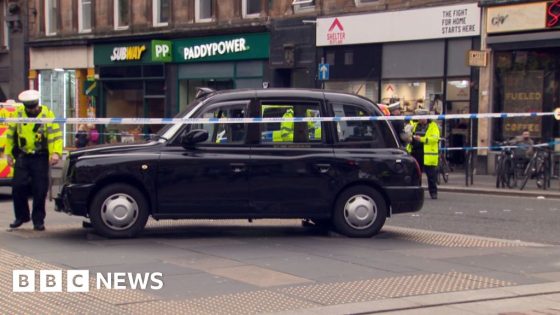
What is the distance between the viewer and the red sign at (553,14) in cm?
2259

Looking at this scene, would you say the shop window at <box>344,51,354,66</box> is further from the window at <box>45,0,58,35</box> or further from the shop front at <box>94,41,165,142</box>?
the window at <box>45,0,58,35</box>

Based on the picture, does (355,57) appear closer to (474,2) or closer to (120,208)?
(474,2)

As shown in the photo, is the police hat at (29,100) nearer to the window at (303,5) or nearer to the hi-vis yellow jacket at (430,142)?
the hi-vis yellow jacket at (430,142)

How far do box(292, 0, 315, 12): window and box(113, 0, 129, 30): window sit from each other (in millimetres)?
9560

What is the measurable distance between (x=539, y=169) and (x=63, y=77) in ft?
84.0

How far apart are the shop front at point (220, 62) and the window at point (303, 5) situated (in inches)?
64.9

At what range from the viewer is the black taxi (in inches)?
414

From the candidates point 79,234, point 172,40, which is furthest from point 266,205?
point 172,40

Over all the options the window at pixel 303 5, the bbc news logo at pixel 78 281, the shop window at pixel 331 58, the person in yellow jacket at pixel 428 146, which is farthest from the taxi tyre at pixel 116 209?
the window at pixel 303 5

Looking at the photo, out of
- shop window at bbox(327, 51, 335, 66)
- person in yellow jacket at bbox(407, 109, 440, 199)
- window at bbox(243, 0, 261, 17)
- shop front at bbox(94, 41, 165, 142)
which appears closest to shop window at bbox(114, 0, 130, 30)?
shop front at bbox(94, 41, 165, 142)

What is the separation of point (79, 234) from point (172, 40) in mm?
24413

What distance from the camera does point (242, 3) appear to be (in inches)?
1261

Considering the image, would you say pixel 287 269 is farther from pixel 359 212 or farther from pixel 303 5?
pixel 303 5

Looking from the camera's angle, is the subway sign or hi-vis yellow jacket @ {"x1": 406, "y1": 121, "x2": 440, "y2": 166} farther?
the subway sign
